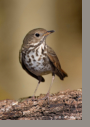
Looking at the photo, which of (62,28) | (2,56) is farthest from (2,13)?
(62,28)

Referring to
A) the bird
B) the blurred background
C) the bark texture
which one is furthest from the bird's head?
the blurred background

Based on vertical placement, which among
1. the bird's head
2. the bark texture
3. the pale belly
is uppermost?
the bird's head

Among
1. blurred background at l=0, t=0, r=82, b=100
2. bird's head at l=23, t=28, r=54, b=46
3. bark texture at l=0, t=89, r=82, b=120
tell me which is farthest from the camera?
blurred background at l=0, t=0, r=82, b=100

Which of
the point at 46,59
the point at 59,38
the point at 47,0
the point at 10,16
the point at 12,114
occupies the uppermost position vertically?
the point at 47,0

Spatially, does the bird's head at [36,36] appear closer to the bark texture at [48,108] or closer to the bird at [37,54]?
the bird at [37,54]

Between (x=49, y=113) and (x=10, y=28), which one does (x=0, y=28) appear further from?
(x=49, y=113)

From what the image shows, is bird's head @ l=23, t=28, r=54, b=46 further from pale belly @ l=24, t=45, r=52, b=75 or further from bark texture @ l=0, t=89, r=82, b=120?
bark texture @ l=0, t=89, r=82, b=120
